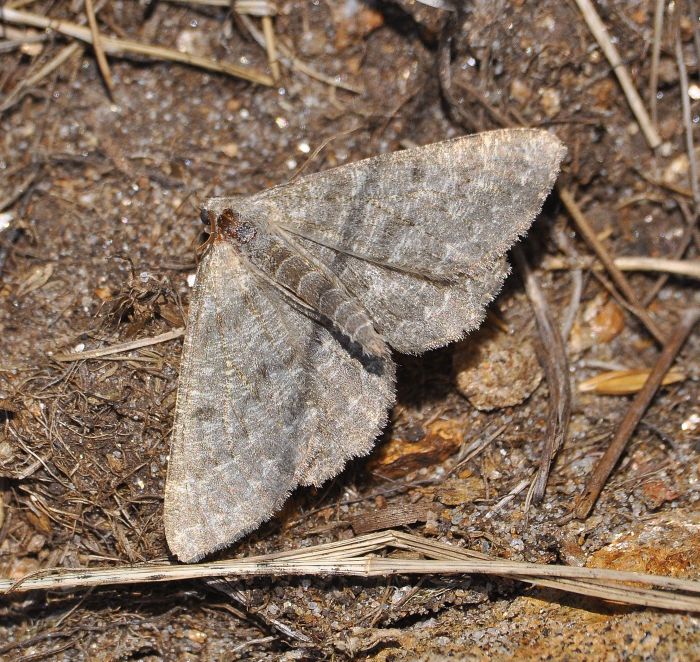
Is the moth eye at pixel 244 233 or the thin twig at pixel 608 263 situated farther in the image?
the thin twig at pixel 608 263

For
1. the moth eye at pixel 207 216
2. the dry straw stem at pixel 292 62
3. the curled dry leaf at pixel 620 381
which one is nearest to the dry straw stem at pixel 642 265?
the curled dry leaf at pixel 620 381

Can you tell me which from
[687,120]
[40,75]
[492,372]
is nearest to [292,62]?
[40,75]

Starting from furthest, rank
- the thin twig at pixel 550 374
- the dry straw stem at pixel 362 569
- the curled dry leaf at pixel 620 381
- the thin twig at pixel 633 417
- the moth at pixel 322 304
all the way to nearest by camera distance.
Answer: the curled dry leaf at pixel 620 381
the thin twig at pixel 550 374
the thin twig at pixel 633 417
the moth at pixel 322 304
the dry straw stem at pixel 362 569

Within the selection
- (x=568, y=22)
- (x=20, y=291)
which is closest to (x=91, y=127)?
(x=20, y=291)

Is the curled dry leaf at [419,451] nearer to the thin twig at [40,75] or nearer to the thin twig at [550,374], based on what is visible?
the thin twig at [550,374]

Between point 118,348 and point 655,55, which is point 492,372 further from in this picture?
point 655,55

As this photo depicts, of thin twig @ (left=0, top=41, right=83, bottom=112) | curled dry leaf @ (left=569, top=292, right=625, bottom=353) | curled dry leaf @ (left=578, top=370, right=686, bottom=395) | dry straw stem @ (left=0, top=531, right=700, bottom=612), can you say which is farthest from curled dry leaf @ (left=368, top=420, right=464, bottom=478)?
thin twig @ (left=0, top=41, right=83, bottom=112)
